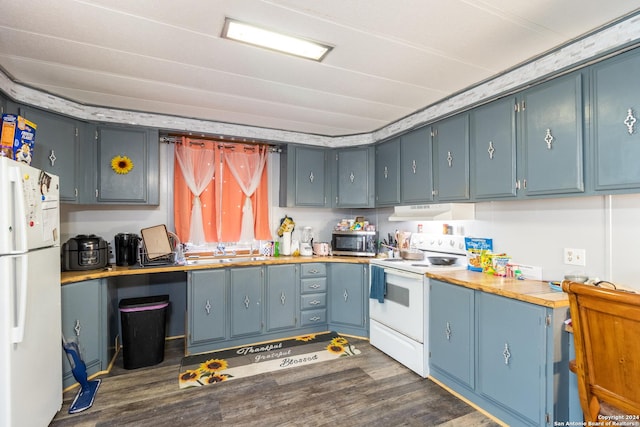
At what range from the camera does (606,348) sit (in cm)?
121

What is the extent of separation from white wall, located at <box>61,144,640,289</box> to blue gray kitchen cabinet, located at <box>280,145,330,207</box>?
43.9 inches

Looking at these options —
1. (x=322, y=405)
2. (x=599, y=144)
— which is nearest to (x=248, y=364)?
(x=322, y=405)

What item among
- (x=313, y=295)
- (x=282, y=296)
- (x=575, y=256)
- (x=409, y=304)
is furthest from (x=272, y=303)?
(x=575, y=256)

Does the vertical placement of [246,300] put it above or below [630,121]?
below

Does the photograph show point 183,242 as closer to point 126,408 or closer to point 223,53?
point 126,408

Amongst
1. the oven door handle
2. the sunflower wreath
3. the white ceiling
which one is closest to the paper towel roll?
the oven door handle

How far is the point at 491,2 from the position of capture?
1.56 meters

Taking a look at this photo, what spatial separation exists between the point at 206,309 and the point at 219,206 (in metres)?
1.22

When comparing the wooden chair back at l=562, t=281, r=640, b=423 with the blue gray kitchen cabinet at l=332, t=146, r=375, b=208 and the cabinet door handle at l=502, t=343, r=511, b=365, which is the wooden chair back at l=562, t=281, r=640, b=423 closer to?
the cabinet door handle at l=502, t=343, r=511, b=365

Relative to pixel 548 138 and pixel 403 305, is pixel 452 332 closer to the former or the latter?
pixel 403 305

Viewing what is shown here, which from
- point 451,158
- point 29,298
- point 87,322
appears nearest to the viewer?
point 29,298

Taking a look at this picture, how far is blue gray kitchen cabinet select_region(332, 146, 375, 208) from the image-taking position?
12.7ft

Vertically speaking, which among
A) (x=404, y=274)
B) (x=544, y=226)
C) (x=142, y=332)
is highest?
(x=544, y=226)

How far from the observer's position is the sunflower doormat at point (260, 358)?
2666 mm
